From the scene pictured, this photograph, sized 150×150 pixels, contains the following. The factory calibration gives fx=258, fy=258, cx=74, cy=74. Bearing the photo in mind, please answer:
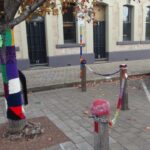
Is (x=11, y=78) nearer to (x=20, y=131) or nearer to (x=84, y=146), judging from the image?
(x=20, y=131)

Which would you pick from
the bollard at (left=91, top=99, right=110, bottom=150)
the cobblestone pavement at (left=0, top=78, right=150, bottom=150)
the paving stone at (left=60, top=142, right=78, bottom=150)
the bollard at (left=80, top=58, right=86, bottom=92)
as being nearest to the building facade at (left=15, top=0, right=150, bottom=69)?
the cobblestone pavement at (left=0, top=78, right=150, bottom=150)

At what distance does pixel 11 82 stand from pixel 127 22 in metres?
12.1

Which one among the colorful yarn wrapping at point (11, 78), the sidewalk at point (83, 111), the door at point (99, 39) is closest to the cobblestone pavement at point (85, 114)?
the sidewalk at point (83, 111)

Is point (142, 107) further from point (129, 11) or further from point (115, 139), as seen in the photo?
point (129, 11)

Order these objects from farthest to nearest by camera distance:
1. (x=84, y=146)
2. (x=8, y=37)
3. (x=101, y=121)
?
(x=8, y=37) < (x=84, y=146) < (x=101, y=121)

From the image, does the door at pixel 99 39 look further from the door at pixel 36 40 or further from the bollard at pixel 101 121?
the bollard at pixel 101 121

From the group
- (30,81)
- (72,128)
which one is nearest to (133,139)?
(72,128)

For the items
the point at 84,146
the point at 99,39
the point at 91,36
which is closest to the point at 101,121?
the point at 84,146

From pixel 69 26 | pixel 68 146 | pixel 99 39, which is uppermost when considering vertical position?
pixel 69 26

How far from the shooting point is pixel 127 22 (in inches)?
603

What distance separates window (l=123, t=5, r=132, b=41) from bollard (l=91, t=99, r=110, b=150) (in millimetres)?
12879

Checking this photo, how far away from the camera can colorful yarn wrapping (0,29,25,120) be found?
4.30 m

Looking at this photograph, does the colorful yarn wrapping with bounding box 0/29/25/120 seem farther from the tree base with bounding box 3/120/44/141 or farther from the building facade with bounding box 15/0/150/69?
the building facade with bounding box 15/0/150/69

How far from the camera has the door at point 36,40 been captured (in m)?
12.7
